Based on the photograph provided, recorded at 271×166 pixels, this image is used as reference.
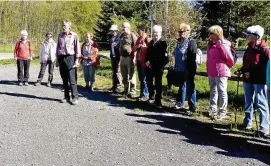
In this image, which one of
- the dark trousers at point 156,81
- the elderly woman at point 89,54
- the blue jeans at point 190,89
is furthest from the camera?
the elderly woman at point 89,54

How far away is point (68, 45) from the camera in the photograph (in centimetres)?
845

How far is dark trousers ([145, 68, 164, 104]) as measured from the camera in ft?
27.1

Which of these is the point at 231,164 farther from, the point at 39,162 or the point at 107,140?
the point at 39,162

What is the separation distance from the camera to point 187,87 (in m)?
7.77

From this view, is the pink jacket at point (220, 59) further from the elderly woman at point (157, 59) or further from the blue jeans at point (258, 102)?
the elderly woman at point (157, 59)

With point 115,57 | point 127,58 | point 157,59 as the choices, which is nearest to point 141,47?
point 127,58

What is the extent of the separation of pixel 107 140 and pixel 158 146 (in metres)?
0.80

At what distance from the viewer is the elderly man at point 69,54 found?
8.45 m

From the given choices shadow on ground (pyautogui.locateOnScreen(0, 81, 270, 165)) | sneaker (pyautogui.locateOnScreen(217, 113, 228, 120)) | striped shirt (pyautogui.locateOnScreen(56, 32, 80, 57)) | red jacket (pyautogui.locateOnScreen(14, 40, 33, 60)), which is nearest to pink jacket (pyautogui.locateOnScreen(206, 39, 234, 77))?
sneaker (pyautogui.locateOnScreen(217, 113, 228, 120))

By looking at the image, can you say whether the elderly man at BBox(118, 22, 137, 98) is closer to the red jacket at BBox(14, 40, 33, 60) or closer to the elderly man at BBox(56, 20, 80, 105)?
the elderly man at BBox(56, 20, 80, 105)

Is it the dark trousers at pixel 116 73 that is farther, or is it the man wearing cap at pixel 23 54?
the man wearing cap at pixel 23 54

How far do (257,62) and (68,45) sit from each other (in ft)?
13.6

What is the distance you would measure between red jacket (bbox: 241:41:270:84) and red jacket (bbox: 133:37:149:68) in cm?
286

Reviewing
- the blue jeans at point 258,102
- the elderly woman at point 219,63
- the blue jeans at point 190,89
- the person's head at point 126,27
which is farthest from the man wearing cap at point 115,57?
the blue jeans at point 258,102
